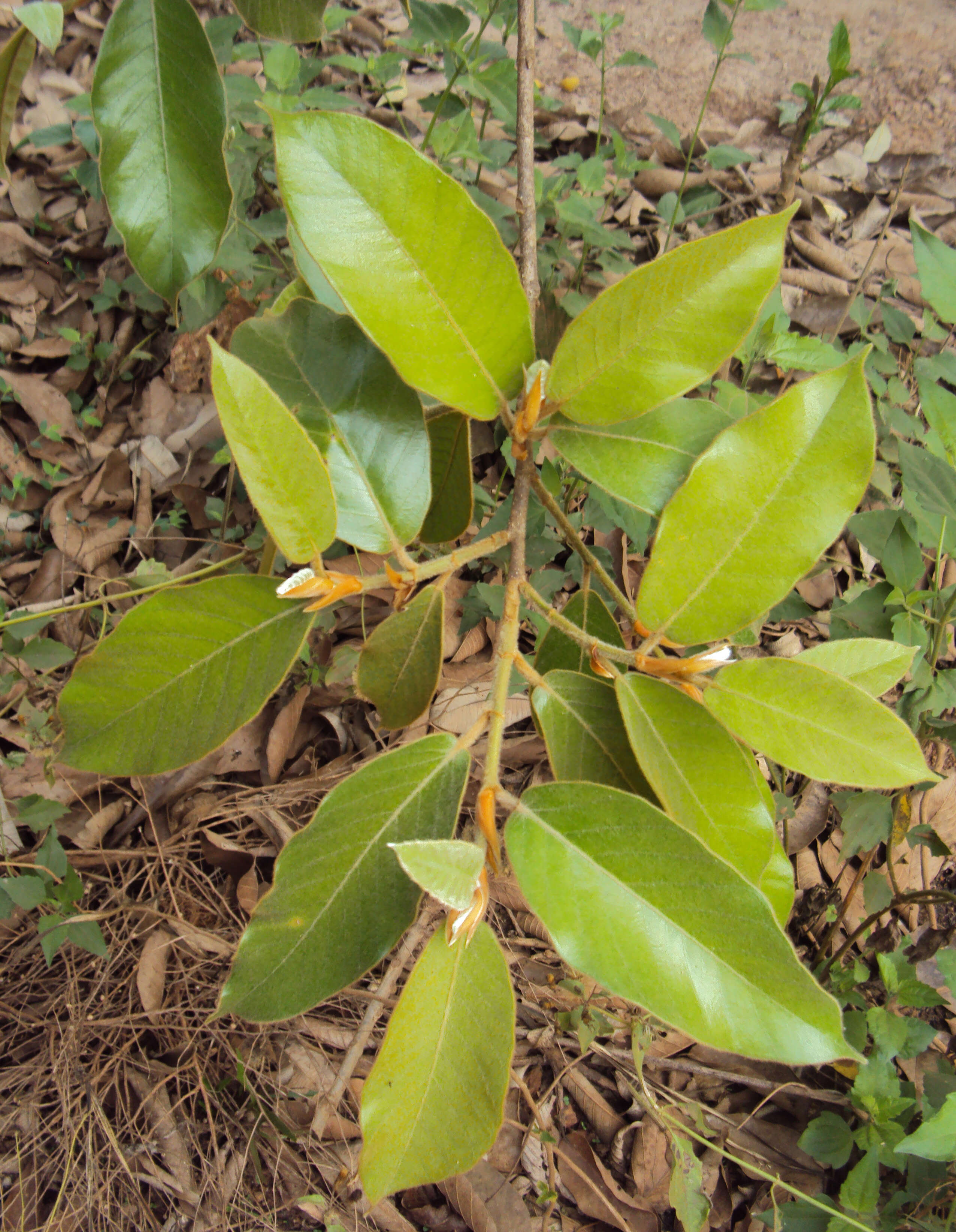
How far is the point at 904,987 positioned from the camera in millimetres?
1170

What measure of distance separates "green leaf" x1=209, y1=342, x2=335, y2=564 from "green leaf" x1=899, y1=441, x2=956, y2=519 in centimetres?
72

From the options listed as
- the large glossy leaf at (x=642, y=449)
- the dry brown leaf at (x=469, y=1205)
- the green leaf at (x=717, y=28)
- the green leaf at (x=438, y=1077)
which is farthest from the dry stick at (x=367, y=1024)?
the green leaf at (x=717, y=28)

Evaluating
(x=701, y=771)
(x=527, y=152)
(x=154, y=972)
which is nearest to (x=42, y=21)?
(x=527, y=152)

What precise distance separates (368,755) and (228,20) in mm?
1213

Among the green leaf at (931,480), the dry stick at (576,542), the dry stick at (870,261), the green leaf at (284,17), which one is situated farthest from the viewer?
the dry stick at (870,261)

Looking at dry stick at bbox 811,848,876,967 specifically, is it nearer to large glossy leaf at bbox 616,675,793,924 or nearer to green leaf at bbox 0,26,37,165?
large glossy leaf at bbox 616,675,793,924

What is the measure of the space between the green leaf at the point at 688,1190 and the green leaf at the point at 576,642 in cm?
84

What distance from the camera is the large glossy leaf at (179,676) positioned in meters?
0.58

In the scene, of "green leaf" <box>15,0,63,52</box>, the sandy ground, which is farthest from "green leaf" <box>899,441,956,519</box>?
the sandy ground

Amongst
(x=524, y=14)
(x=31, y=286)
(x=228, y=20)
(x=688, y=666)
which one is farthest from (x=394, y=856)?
(x=31, y=286)

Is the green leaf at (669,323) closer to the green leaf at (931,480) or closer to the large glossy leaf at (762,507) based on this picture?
the large glossy leaf at (762,507)

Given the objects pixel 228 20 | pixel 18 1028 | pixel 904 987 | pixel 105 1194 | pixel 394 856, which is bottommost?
pixel 105 1194

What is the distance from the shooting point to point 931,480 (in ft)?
2.96

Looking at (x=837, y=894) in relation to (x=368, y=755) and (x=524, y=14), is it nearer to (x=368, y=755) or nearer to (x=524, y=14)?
(x=368, y=755)
